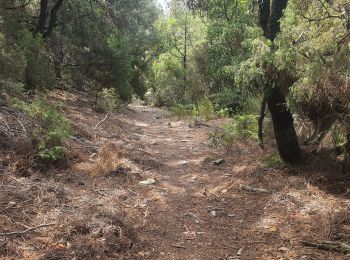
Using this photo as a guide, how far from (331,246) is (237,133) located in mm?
4814

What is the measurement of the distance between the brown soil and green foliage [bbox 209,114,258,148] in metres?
0.93

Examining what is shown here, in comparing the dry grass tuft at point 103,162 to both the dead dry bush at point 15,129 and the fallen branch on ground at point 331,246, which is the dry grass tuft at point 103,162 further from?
the fallen branch on ground at point 331,246

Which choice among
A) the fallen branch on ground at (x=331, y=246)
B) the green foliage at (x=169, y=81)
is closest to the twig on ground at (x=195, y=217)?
the fallen branch on ground at (x=331, y=246)

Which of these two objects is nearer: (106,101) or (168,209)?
(168,209)

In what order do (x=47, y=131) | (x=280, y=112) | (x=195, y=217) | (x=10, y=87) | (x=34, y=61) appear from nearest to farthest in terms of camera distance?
1. (x=195, y=217)
2. (x=280, y=112)
3. (x=47, y=131)
4. (x=10, y=87)
5. (x=34, y=61)

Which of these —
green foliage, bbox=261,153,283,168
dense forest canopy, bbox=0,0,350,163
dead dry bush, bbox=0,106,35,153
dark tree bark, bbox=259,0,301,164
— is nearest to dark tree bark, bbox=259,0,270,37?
dense forest canopy, bbox=0,0,350,163

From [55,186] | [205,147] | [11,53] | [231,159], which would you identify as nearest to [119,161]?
[55,186]

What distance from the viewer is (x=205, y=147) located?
29.1ft

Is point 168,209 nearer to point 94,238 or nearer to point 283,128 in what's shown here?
point 94,238

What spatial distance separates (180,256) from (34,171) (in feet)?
9.02

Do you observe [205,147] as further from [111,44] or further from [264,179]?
[111,44]

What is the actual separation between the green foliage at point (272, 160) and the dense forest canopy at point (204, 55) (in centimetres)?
20

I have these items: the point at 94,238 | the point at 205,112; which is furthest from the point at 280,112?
the point at 205,112

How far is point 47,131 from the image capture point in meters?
6.18
